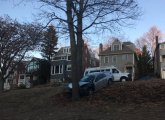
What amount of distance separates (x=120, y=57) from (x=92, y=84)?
154 feet

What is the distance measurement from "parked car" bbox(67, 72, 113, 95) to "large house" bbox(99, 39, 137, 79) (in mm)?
42876

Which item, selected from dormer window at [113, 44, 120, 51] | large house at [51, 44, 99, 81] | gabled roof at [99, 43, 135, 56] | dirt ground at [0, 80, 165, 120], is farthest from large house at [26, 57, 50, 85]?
dirt ground at [0, 80, 165, 120]

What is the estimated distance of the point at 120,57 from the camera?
74.3 m

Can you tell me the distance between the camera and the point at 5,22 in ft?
151

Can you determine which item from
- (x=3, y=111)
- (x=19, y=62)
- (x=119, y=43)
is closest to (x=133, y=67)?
(x=119, y=43)

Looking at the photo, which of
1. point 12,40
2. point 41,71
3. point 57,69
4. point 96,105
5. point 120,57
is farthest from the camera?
point 57,69

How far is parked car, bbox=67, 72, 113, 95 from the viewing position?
2741 centimetres

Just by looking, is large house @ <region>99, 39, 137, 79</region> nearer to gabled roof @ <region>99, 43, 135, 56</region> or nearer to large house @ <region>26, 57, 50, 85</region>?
gabled roof @ <region>99, 43, 135, 56</region>

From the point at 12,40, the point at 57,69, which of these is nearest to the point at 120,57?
the point at 57,69

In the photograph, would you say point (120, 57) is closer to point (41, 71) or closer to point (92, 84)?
point (41, 71)

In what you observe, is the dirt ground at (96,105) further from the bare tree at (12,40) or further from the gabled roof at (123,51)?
the gabled roof at (123,51)

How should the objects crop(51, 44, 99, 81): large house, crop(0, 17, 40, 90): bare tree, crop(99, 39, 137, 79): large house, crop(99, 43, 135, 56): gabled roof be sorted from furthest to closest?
crop(51, 44, 99, 81): large house → crop(99, 43, 135, 56): gabled roof → crop(99, 39, 137, 79): large house → crop(0, 17, 40, 90): bare tree

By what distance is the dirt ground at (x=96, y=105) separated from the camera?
60.2 ft

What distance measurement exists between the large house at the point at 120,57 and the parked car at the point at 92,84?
42.9 m
